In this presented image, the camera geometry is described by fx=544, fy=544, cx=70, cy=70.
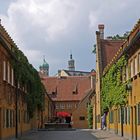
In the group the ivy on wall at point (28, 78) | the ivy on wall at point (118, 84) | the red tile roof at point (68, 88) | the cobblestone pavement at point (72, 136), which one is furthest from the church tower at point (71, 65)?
the ivy on wall at point (118, 84)

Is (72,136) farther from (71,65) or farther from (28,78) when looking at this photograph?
(71,65)

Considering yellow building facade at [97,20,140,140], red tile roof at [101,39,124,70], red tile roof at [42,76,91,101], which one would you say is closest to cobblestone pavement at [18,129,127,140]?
yellow building facade at [97,20,140,140]

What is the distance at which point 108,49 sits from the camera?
2830 inches

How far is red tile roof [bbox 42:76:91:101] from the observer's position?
386ft

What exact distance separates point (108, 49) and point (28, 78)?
21689 mm

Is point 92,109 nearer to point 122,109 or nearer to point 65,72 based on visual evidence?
point 122,109

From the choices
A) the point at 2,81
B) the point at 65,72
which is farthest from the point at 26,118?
the point at 65,72

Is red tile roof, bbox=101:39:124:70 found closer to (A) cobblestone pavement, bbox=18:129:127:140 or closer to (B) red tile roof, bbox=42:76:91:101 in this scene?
(A) cobblestone pavement, bbox=18:129:127:140

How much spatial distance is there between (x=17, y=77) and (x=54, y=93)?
74.3 meters

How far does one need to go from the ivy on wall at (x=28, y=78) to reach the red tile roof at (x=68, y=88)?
5342 centimetres

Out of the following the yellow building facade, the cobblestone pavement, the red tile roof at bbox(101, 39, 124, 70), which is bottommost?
the cobblestone pavement

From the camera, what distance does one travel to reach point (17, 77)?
147ft

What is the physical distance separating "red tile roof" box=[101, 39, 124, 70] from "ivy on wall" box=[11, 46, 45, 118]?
11116 millimetres

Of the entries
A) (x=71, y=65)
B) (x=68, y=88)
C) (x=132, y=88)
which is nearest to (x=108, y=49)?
(x=132, y=88)
